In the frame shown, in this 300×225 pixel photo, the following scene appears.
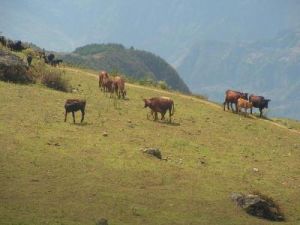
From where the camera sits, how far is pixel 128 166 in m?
25.6

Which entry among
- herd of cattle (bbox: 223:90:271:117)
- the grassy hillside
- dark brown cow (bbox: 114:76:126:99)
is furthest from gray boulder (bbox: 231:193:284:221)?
dark brown cow (bbox: 114:76:126:99)

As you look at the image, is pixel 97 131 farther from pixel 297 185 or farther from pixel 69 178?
pixel 297 185

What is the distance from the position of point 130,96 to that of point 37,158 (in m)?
22.0

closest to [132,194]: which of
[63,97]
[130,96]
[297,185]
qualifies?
[297,185]

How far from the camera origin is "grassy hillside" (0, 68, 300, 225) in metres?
20.8

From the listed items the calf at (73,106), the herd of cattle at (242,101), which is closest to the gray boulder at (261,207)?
the calf at (73,106)

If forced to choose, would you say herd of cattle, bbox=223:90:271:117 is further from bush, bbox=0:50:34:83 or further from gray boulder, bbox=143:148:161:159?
gray boulder, bbox=143:148:161:159

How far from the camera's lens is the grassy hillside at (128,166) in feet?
68.1

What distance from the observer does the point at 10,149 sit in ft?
83.9

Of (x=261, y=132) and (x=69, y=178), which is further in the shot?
(x=261, y=132)

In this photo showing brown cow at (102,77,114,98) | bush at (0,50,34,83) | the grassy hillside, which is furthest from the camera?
brown cow at (102,77,114,98)

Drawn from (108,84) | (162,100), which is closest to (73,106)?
(162,100)

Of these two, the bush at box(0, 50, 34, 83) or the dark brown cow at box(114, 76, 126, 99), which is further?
the dark brown cow at box(114, 76, 126, 99)

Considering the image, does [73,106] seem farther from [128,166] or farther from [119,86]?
[119,86]
